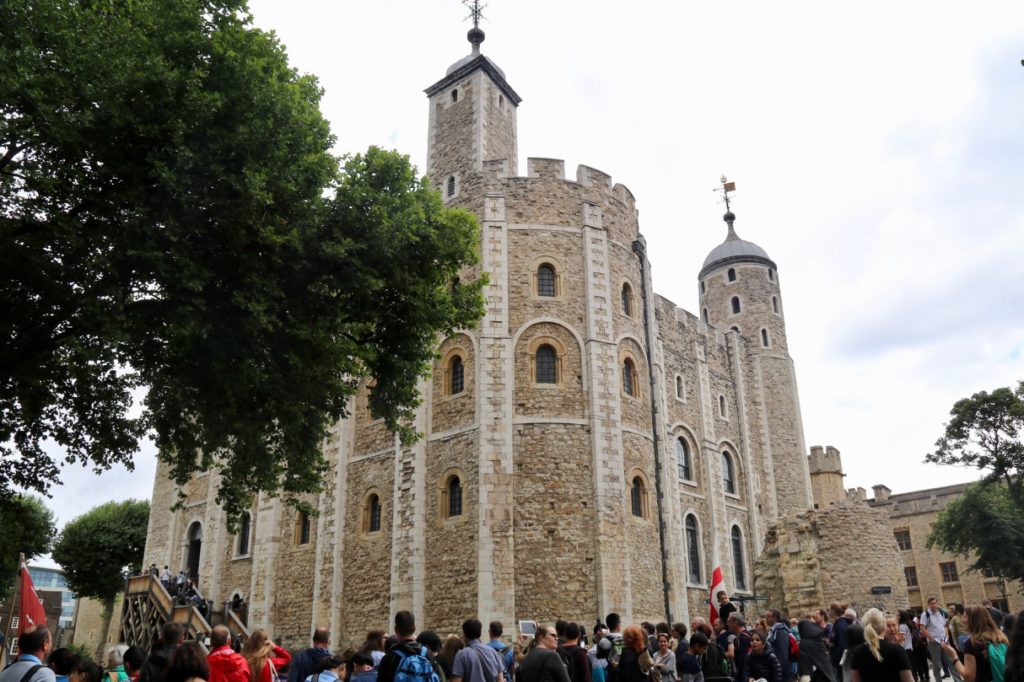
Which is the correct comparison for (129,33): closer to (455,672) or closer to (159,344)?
(159,344)

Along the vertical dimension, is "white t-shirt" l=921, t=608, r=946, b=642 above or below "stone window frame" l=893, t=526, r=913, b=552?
below

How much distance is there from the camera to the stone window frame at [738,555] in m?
29.1

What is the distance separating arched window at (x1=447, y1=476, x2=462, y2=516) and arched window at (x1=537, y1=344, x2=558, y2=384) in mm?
3673

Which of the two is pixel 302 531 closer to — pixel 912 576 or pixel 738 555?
pixel 738 555

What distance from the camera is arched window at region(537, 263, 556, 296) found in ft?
76.4

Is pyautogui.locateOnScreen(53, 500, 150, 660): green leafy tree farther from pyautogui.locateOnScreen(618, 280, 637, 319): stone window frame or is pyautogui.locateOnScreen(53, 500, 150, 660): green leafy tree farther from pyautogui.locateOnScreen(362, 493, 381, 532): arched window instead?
pyautogui.locateOnScreen(618, 280, 637, 319): stone window frame

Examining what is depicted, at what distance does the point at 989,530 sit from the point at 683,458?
48.3ft

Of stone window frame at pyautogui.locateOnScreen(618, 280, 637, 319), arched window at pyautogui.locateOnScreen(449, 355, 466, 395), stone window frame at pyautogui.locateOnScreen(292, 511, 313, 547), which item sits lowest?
stone window frame at pyautogui.locateOnScreen(292, 511, 313, 547)

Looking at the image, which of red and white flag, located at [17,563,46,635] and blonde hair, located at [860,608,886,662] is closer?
blonde hair, located at [860,608,886,662]

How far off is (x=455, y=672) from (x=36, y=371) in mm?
7632

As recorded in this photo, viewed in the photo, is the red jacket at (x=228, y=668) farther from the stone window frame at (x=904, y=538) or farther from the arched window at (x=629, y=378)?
the stone window frame at (x=904, y=538)

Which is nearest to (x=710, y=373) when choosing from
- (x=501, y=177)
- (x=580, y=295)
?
(x=580, y=295)

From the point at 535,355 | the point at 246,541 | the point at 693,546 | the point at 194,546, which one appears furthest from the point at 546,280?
the point at 194,546

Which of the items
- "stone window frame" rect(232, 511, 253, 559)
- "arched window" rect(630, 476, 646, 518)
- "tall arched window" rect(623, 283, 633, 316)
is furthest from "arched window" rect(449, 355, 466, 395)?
"stone window frame" rect(232, 511, 253, 559)
